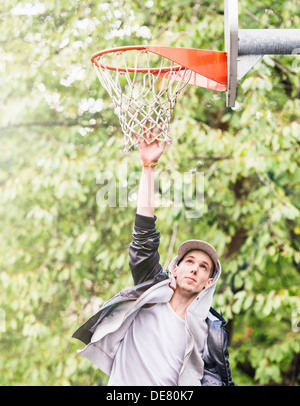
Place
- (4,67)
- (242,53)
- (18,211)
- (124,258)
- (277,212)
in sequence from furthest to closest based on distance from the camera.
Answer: (18,211), (4,67), (124,258), (277,212), (242,53)

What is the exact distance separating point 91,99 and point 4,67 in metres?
0.78

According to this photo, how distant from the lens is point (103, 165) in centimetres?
364

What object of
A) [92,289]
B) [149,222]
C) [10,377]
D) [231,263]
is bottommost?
[10,377]

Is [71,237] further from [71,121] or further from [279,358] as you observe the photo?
[279,358]

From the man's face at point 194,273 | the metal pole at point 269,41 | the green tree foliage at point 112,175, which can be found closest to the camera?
the metal pole at point 269,41

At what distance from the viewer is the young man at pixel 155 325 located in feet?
6.93

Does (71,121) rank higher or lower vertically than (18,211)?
higher

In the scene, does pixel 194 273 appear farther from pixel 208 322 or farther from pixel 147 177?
pixel 147 177

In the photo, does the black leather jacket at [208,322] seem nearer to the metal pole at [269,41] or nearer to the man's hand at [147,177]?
the man's hand at [147,177]

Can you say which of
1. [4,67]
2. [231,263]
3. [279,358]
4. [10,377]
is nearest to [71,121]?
[4,67]

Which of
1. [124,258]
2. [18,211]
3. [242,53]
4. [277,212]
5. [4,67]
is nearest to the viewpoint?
[242,53]

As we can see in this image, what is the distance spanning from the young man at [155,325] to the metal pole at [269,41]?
60cm

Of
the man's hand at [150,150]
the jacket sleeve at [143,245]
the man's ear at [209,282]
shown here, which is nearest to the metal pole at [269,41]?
the man's hand at [150,150]

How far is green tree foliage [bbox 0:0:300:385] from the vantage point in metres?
3.55
